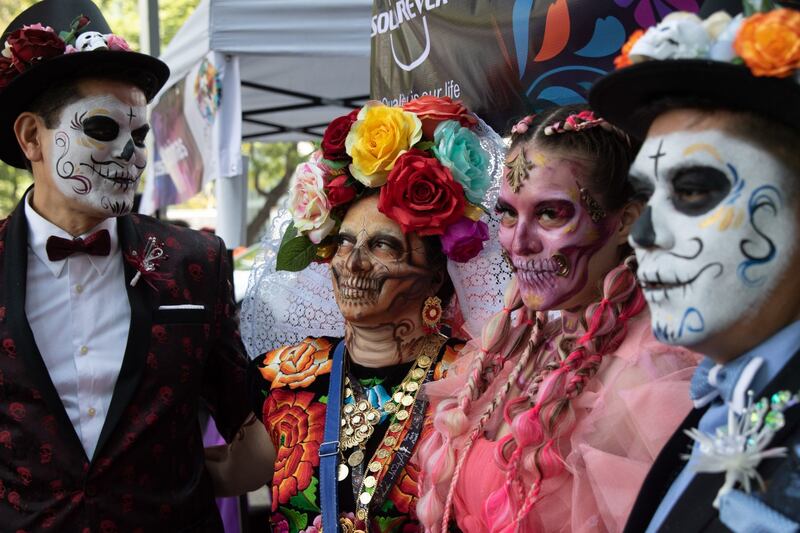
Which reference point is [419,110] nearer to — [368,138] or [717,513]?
[368,138]

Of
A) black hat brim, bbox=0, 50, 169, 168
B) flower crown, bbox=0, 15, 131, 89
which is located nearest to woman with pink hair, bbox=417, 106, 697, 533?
black hat brim, bbox=0, 50, 169, 168

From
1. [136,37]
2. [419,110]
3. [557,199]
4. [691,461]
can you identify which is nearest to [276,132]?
[419,110]

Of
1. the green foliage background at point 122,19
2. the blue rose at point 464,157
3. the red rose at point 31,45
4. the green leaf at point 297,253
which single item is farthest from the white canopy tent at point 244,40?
the green foliage background at point 122,19

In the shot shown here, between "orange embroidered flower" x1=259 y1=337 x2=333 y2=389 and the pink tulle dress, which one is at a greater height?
the pink tulle dress

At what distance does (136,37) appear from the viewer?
17.2 metres

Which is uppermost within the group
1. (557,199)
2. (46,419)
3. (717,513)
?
(557,199)

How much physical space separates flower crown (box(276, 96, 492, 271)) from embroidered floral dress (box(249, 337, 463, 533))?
1.15 ft

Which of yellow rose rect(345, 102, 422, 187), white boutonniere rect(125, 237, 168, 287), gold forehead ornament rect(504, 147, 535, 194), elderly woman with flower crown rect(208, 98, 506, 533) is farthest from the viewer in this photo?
white boutonniere rect(125, 237, 168, 287)

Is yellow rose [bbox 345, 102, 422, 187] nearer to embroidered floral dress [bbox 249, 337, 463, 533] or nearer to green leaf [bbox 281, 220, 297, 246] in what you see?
green leaf [bbox 281, 220, 297, 246]

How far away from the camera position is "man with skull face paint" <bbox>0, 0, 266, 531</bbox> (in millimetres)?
2600

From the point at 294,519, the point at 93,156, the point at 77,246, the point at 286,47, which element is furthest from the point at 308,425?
the point at 286,47

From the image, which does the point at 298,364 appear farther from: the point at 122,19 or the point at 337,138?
the point at 122,19

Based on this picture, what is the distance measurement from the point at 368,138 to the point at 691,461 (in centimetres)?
140

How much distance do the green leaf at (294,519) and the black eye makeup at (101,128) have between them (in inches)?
51.5
